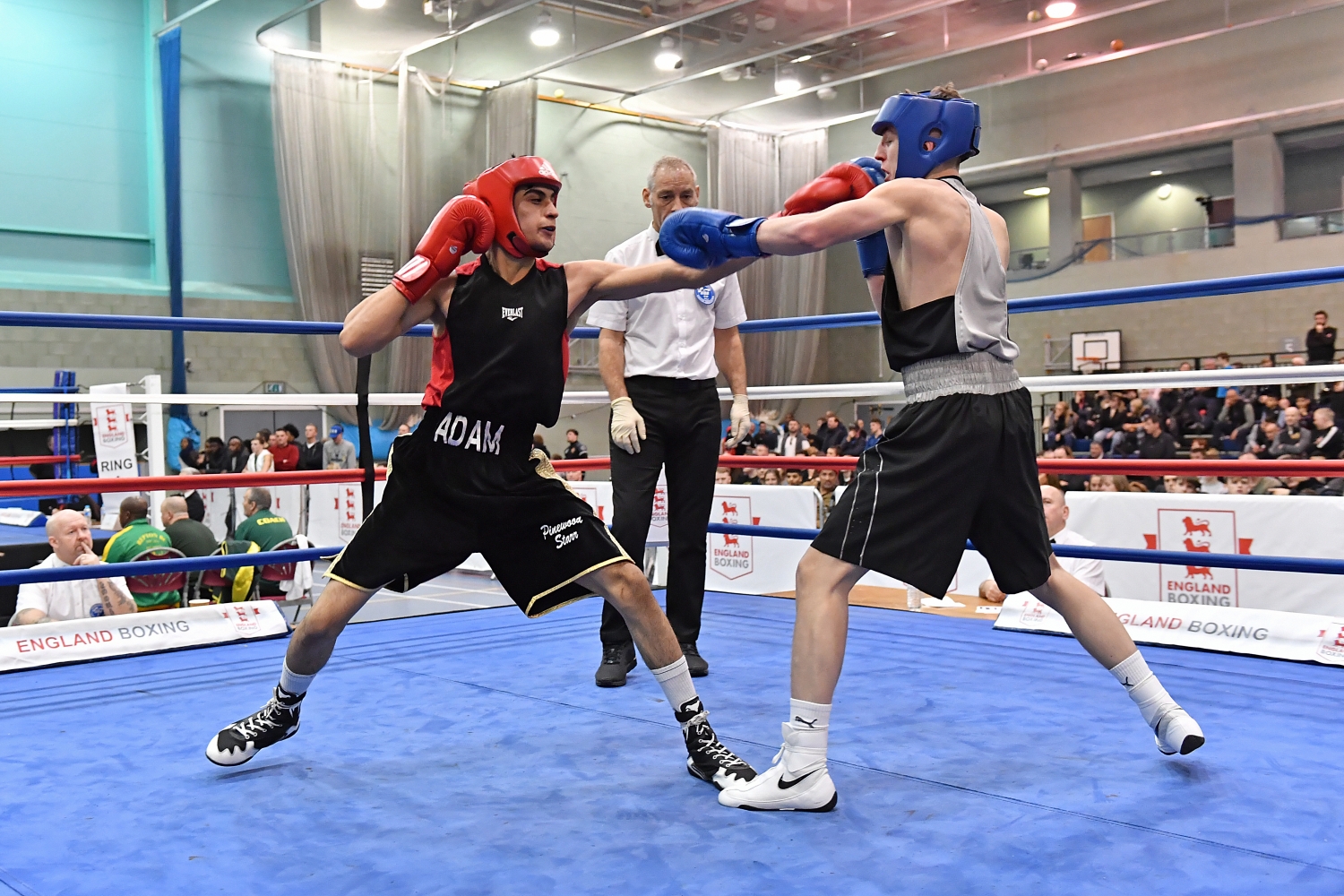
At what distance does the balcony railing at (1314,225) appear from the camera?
42.7 ft

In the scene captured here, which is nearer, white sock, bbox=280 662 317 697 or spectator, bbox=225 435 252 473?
white sock, bbox=280 662 317 697

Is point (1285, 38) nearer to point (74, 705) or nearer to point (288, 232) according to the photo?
point (288, 232)

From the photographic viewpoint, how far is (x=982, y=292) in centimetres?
194

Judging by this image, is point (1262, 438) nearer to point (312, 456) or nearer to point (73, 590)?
point (312, 456)

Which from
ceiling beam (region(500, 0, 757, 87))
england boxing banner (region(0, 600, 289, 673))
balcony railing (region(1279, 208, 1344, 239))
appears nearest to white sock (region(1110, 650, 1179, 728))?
england boxing banner (region(0, 600, 289, 673))

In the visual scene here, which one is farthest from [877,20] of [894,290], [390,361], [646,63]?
[894,290]

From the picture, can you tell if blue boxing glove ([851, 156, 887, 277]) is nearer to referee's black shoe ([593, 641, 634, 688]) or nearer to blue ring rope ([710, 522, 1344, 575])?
blue ring rope ([710, 522, 1344, 575])

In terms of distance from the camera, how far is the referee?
2.96 metres

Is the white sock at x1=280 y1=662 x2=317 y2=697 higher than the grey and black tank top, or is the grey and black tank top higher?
the grey and black tank top

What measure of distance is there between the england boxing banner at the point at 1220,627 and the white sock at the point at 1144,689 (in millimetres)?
904

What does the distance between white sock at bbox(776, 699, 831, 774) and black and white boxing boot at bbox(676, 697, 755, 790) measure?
3.6 inches

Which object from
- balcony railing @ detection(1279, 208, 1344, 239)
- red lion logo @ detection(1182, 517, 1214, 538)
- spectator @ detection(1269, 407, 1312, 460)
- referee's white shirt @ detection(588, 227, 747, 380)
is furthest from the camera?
balcony railing @ detection(1279, 208, 1344, 239)

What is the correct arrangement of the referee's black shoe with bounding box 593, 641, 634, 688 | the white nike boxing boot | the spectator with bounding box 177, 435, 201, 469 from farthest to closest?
the spectator with bounding box 177, 435, 201, 469 → the referee's black shoe with bounding box 593, 641, 634, 688 → the white nike boxing boot

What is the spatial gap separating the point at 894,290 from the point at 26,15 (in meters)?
12.6
